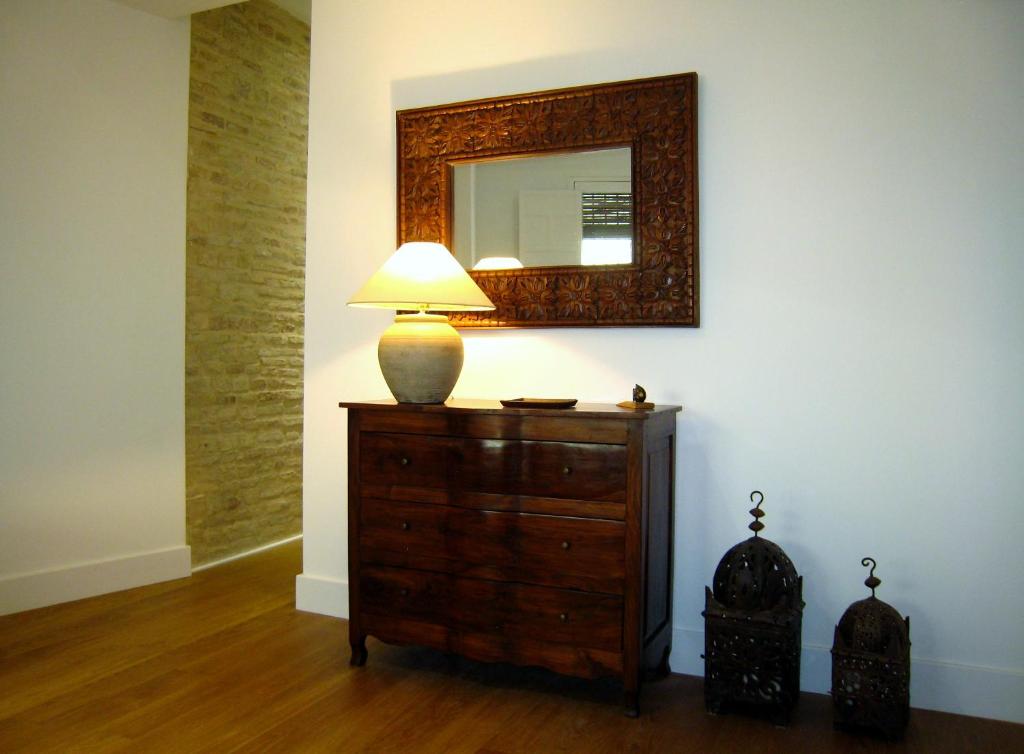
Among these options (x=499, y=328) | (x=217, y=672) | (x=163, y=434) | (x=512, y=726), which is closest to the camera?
(x=512, y=726)

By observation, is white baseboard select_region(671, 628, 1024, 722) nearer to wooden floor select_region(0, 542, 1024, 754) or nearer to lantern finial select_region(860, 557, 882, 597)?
wooden floor select_region(0, 542, 1024, 754)

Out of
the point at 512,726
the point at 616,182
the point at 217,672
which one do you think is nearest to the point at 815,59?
the point at 616,182

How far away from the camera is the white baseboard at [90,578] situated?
327 centimetres

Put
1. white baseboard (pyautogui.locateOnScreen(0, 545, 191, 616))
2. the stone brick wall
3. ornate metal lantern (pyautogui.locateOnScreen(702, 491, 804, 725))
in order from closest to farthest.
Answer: ornate metal lantern (pyautogui.locateOnScreen(702, 491, 804, 725)) → white baseboard (pyautogui.locateOnScreen(0, 545, 191, 616)) → the stone brick wall

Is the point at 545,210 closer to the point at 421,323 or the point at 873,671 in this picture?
the point at 421,323

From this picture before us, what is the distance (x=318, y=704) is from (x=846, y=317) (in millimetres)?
2022

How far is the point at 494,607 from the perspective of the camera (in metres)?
2.51

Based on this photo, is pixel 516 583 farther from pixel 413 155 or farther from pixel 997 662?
pixel 413 155

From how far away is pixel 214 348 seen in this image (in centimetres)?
409

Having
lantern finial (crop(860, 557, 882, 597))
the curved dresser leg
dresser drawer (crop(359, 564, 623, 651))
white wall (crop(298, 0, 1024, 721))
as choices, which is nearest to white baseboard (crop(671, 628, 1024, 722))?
white wall (crop(298, 0, 1024, 721))

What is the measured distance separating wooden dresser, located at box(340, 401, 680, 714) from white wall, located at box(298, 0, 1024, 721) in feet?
0.95

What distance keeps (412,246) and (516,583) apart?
1155 millimetres

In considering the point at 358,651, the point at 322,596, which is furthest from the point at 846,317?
the point at 322,596

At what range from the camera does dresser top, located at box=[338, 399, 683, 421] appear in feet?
7.63
